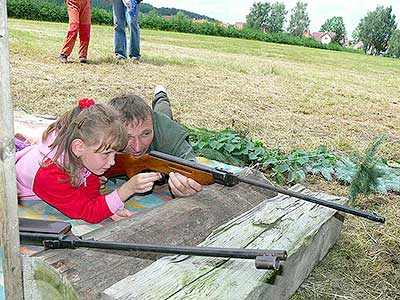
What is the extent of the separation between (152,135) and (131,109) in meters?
0.20

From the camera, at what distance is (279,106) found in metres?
7.55

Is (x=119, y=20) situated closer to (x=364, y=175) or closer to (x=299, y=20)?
(x=364, y=175)

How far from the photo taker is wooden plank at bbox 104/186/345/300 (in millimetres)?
1691

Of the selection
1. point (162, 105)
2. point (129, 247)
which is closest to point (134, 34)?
point (162, 105)

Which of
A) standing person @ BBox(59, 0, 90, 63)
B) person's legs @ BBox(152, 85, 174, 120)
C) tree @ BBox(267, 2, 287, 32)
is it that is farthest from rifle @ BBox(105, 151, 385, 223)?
tree @ BBox(267, 2, 287, 32)

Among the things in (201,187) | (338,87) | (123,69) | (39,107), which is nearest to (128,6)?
(123,69)

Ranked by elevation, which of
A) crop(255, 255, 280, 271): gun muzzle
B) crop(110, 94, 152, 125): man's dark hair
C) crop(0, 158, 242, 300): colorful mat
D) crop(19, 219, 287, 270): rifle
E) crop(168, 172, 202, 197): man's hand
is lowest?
crop(0, 158, 242, 300): colorful mat

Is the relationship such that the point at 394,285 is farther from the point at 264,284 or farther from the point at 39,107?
the point at 39,107

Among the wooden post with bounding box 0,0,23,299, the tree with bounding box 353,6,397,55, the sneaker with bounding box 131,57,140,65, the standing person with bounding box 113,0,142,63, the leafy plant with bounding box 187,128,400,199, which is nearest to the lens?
the wooden post with bounding box 0,0,23,299

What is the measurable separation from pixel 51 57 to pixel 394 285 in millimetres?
7337

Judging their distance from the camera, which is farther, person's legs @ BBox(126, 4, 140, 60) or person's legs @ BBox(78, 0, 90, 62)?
person's legs @ BBox(126, 4, 140, 60)

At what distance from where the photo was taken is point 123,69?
26.6 feet

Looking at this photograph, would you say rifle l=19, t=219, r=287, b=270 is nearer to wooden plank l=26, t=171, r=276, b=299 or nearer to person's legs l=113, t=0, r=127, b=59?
wooden plank l=26, t=171, r=276, b=299

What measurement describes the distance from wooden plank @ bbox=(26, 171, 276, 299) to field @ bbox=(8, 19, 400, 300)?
0.57m
